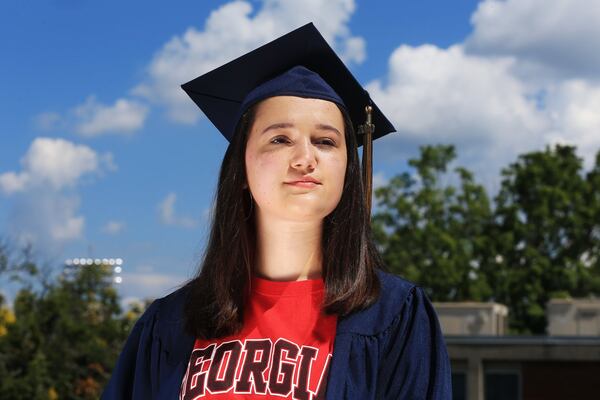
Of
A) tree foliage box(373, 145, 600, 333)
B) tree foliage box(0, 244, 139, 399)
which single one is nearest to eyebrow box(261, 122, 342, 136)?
tree foliage box(0, 244, 139, 399)

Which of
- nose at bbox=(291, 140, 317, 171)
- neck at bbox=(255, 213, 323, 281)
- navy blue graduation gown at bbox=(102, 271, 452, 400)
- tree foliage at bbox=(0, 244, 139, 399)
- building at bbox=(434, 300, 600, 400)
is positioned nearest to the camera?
navy blue graduation gown at bbox=(102, 271, 452, 400)

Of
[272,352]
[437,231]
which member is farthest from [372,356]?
[437,231]

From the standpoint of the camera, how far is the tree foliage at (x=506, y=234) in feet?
124

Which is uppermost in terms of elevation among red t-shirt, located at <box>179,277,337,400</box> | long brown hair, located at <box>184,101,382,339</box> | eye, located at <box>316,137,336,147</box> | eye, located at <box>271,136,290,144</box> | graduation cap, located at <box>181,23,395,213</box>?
graduation cap, located at <box>181,23,395,213</box>

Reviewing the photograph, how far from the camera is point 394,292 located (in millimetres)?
3250

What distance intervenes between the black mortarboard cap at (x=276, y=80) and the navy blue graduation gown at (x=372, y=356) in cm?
63

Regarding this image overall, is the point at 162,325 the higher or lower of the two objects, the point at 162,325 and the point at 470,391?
the lower

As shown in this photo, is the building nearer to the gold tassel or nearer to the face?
the gold tassel

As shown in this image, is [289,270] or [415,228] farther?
[415,228]

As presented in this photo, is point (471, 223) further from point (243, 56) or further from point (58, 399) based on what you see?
point (243, 56)

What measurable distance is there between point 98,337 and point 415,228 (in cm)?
1619

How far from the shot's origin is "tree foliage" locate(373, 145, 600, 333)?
124 ft

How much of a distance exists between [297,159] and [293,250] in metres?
0.33

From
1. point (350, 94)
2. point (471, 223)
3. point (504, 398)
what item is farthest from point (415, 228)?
point (350, 94)
